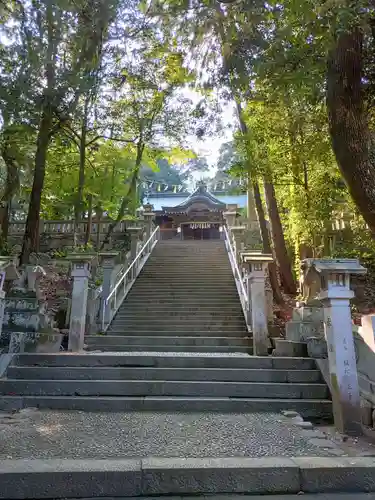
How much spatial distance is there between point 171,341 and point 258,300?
6.62 feet

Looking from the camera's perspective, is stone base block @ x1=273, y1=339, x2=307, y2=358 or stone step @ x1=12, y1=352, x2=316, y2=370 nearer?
stone step @ x1=12, y1=352, x2=316, y2=370

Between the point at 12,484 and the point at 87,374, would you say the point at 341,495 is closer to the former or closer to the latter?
the point at 12,484

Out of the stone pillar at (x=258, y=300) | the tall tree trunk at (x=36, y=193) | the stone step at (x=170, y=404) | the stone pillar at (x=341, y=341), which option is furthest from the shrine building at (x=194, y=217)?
the stone pillar at (x=341, y=341)

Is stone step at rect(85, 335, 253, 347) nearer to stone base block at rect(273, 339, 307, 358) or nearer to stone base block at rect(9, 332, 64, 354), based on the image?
stone base block at rect(9, 332, 64, 354)

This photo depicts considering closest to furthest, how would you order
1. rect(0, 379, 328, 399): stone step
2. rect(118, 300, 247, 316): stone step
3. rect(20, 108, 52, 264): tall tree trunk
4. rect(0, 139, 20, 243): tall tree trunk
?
rect(0, 379, 328, 399): stone step, rect(118, 300, 247, 316): stone step, rect(20, 108, 52, 264): tall tree trunk, rect(0, 139, 20, 243): tall tree trunk

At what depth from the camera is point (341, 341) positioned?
14.6ft

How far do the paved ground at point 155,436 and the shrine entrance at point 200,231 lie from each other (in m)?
20.3

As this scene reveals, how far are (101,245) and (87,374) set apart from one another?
395 inches

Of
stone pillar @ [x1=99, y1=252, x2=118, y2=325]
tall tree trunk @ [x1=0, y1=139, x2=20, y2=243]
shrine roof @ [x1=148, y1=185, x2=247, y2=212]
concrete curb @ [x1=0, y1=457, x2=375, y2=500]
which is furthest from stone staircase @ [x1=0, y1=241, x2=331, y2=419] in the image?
shrine roof @ [x1=148, y1=185, x2=247, y2=212]

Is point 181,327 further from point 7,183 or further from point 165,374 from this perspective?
point 7,183

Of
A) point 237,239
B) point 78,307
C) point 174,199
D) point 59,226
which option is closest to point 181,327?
point 78,307

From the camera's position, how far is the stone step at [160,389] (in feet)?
17.0

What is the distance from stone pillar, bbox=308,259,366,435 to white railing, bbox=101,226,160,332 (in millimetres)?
5251

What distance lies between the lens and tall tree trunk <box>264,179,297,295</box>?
11.7 metres
